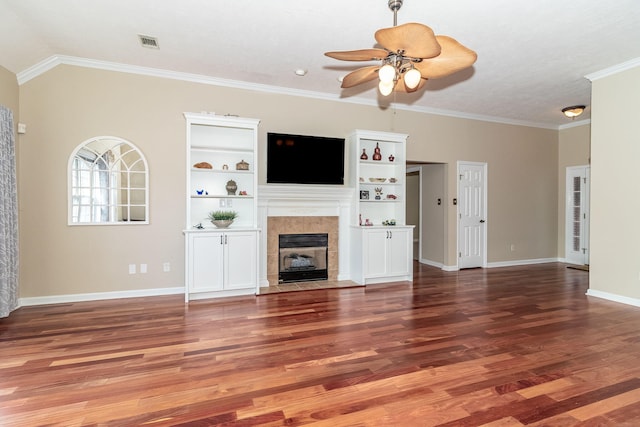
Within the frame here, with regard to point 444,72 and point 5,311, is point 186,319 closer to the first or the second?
point 5,311

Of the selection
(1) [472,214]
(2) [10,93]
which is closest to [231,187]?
(2) [10,93]

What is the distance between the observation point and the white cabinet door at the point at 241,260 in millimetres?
4461

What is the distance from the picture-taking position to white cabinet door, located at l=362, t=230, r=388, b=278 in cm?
515

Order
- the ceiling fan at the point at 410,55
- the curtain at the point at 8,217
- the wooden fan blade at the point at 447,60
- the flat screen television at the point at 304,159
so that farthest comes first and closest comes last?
1. the flat screen television at the point at 304,159
2. the curtain at the point at 8,217
3. the wooden fan blade at the point at 447,60
4. the ceiling fan at the point at 410,55

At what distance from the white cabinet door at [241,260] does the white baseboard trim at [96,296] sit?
2.69ft

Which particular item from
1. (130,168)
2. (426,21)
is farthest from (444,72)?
(130,168)

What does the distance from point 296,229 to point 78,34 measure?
11.7 feet

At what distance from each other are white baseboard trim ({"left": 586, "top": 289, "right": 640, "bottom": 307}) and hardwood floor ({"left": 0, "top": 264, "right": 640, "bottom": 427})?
0.67ft

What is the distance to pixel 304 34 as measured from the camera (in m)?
3.47

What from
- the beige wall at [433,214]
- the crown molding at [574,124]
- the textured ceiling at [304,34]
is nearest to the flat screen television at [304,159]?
the textured ceiling at [304,34]

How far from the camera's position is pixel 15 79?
3.92m

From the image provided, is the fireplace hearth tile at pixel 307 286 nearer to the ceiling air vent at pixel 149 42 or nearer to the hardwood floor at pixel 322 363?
the hardwood floor at pixel 322 363

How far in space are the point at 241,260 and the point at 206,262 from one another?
46cm

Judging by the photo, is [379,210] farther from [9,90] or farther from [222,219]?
[9,90]
